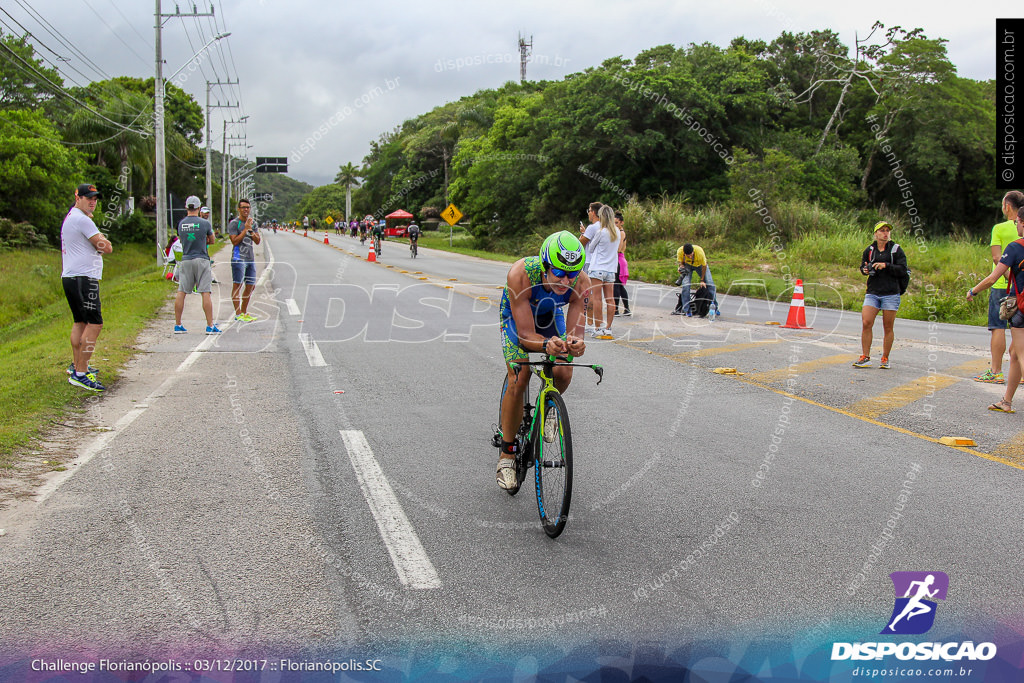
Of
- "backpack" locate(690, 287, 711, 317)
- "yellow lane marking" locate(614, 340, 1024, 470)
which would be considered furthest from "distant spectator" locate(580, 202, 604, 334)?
"yellow lane marking" locate(614, 340, 1024, 470)

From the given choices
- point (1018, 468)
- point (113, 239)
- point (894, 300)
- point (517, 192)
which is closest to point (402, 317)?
point (894, 300)

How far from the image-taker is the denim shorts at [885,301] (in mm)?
9914

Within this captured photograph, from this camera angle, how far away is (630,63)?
4397cm

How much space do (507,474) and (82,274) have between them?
18.8ft

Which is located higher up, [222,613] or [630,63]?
[630,63]

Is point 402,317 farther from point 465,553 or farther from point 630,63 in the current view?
point 630,63

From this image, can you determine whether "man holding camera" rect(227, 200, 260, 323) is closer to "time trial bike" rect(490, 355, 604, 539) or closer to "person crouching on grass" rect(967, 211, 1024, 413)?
"time trial bike" rect(490, 355, 604, 539)

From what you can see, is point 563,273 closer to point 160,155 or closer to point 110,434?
point 110,434

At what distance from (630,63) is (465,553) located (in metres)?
43.3

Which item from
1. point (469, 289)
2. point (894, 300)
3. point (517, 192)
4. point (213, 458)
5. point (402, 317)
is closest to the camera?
point (213, 458)

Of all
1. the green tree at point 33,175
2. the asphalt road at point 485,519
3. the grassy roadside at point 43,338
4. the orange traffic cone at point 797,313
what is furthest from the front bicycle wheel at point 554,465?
the green tree at point 33,175

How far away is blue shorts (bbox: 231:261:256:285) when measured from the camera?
13.8m

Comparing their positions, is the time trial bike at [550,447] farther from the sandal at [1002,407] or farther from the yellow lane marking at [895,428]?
the sandal at [1002,407]

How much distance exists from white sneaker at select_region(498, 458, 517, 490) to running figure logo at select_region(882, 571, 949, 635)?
7.36ft
